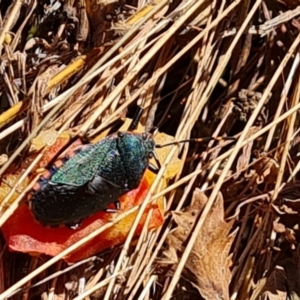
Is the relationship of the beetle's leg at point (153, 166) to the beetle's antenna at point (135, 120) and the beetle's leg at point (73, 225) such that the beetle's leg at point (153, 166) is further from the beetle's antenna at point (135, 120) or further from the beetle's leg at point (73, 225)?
the beetle's leg at point (73, 225)

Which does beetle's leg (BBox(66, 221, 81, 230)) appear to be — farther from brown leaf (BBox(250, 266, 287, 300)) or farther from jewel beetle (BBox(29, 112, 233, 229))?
brown leaf (BBox(250, 266, 287, 300))

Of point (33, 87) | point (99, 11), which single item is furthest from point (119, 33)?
point (33, 87)

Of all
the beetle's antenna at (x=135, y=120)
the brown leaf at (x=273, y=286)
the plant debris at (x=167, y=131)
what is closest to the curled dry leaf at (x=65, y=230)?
the plant debris at (x=167, y=131)

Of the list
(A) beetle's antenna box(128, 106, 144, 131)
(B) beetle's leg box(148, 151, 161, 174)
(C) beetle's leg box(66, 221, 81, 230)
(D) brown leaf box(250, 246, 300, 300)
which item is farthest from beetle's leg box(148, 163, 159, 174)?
(D) brown leaf box(250, 246, 300, 300)

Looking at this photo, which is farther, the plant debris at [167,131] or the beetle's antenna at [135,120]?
the beetle's antenna at [135,120]

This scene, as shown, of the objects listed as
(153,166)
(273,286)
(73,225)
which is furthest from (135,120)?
(273,286)

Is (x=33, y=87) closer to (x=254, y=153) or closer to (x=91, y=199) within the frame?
(x=91, y=199)
